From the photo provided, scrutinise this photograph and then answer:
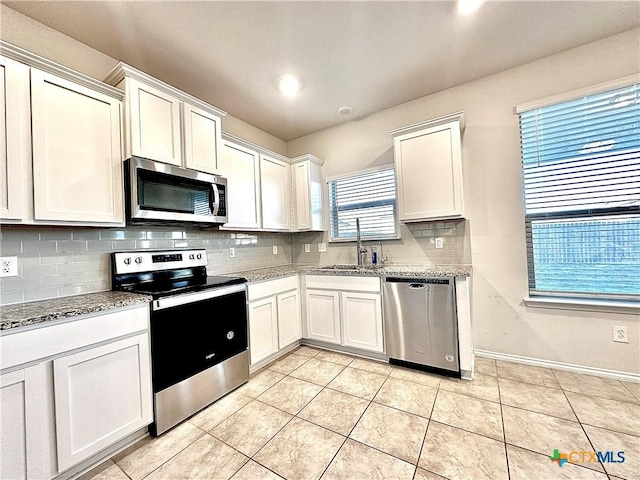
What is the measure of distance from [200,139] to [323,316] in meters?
2.08

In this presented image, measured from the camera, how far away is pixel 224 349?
2.13m

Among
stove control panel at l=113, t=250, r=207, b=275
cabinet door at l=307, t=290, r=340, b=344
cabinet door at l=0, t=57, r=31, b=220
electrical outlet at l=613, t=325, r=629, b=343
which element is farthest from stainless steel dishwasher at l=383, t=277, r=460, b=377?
cabinet door at l=0, t=57, r=31, b=220

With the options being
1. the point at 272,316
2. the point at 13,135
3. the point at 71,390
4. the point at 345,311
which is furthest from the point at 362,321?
the point at 13,135

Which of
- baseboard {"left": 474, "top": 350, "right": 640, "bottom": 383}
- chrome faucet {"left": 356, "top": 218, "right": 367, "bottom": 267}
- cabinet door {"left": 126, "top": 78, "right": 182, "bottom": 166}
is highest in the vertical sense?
cabinet door {"left": 126, "top": 78, "right": 182, "bottom": 166}

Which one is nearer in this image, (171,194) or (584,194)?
(171,194)

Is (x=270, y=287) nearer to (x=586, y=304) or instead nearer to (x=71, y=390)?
(x=71, y=390)

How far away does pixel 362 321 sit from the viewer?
267 cm

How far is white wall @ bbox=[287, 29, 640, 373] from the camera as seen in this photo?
216cm

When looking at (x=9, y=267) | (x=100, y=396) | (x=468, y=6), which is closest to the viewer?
(x=100, y=396)

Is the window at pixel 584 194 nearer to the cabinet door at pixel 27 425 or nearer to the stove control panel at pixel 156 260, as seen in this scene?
the stove control panel at pixel 156 260

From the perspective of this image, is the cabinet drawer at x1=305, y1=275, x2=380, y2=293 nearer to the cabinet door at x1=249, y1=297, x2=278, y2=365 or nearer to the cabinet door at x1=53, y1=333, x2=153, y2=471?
the cabinet door at x1=249, y1=297, x2=278, y2=365

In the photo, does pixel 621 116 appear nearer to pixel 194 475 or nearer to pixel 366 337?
pixel 366 337

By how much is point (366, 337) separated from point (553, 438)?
1.43 m

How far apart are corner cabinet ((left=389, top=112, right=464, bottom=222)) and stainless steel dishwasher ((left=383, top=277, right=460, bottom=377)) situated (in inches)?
27.0
